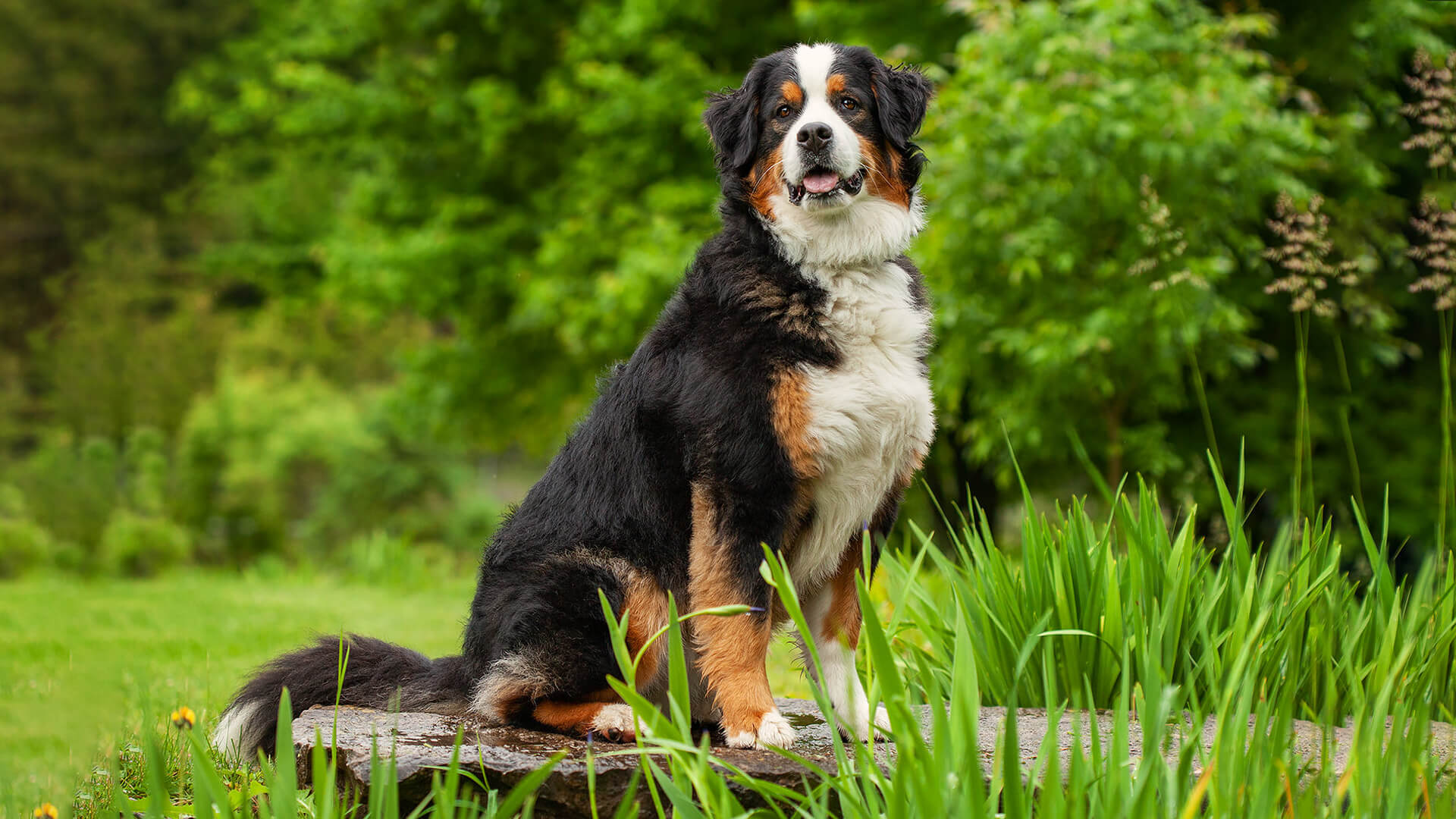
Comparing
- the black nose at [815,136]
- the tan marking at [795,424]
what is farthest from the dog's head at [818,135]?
the tan marking at [795,424]

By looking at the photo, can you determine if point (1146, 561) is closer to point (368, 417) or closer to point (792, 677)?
point (792, 677)

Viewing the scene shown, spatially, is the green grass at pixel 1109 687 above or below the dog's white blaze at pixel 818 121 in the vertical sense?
below

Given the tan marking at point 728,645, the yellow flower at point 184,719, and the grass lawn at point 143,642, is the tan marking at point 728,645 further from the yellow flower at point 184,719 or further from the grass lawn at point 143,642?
the yellow flower at point 184,719

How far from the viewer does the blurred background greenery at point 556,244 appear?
22.9 feet

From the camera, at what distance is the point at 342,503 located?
13.8 meters

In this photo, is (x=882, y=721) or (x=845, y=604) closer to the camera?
(x=882, y=721)

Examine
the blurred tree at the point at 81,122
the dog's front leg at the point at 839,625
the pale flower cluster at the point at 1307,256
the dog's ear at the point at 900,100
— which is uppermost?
the blurred tree at the point at 81,122

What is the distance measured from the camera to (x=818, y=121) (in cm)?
303

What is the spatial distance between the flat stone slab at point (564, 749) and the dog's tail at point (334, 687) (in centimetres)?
11

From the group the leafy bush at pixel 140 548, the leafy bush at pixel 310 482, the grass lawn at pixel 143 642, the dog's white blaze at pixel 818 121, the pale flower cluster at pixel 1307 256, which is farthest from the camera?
the leafy bush at pixel 310 482

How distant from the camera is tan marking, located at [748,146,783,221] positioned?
10.3ft

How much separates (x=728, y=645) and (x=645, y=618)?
0.95ft

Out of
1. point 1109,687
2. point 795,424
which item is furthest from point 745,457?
point 1109,687

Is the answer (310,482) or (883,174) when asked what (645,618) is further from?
(310,482)
